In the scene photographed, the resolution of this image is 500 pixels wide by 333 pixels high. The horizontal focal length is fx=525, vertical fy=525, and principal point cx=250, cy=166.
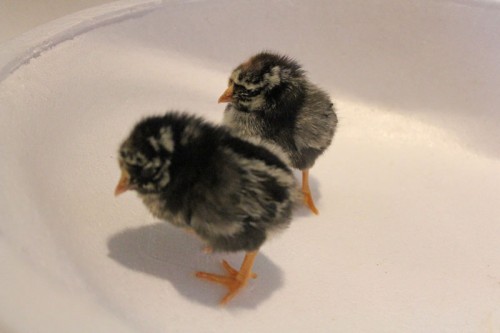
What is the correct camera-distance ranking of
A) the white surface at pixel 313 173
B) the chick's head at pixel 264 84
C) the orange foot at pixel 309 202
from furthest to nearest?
the orange foot at pixel 309 202 < the chick's head at pixel 264 84 < the white surface at pixel 313 173

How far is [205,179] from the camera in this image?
1.11 meters

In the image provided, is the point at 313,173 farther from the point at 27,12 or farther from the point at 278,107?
the point at 27,12

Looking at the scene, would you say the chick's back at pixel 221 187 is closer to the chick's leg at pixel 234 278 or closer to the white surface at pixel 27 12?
the chick's leg at pixel 234 278

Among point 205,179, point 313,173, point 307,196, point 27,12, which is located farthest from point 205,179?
point 27,12

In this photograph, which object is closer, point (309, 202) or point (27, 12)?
point (309, 202)

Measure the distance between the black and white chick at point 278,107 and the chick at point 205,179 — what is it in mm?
283

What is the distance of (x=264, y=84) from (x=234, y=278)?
0.52 m

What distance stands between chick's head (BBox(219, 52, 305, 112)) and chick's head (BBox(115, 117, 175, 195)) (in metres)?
0.38

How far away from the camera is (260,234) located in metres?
1.17

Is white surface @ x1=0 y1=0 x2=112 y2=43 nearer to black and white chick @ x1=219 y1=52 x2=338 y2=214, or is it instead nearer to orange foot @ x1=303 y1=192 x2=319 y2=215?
black and white chick @ x1=219 y1=52 x2=338 y2=214

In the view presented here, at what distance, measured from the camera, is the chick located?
1.11m

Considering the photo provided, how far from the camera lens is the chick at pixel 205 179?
111cm

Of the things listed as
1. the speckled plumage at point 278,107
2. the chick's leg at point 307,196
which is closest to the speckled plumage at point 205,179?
the speckled plumage at point 278,107

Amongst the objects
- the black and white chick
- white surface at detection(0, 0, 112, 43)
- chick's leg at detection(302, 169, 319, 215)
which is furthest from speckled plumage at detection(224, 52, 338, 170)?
white surface at detection(0, 0, 112, 43)
